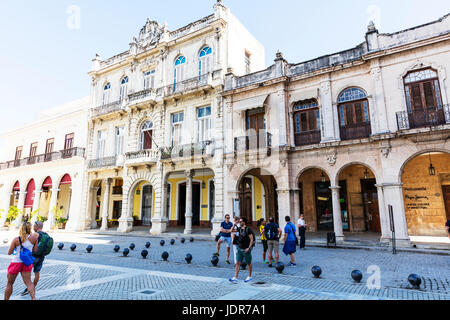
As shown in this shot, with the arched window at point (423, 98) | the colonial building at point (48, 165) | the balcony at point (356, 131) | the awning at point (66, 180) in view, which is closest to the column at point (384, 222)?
the balcony at point (356, 131)

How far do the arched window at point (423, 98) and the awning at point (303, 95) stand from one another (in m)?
4.28

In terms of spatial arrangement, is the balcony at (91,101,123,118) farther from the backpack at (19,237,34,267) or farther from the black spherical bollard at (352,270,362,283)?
the black spherical bollard at (352,270,362,283)

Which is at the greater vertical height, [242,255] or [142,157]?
[142,157]

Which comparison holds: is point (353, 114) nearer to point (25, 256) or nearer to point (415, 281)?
point (415, 281)

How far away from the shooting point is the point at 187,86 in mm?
20000

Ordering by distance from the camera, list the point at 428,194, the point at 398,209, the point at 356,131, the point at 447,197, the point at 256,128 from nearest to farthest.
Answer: the point at 398,209, the point at 356,131, the point at 447,197, the point at 428,194, the point at 256,128

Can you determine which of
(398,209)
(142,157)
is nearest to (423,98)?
(398,209)

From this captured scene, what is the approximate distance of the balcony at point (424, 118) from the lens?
40.1ft

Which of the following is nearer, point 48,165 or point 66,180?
point 66,180

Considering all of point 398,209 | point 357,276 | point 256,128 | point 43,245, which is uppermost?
point 256,128

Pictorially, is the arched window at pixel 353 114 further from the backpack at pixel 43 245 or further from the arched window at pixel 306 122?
the backpack at pixel 43 245

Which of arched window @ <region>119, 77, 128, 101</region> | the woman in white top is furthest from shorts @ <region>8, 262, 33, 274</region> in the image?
arched window @ <region>119, 77, 128, 101</region>

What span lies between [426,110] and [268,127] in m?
7.80

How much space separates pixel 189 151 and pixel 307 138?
25.4 feet
